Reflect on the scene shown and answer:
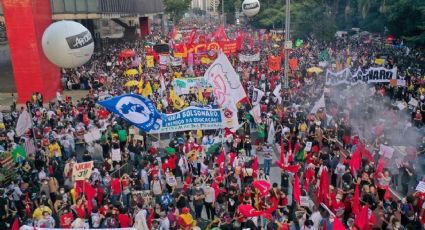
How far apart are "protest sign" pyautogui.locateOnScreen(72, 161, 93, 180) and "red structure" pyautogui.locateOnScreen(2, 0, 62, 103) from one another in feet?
48.9

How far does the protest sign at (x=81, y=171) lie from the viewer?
1115 centimetres

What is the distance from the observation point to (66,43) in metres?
14.4

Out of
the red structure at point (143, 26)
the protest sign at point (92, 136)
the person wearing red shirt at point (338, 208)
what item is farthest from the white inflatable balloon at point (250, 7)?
the person wearing red shirt at point (338, 208)

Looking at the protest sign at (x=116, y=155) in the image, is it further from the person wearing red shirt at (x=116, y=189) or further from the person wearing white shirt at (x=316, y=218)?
the person wearing white shirt at (x=316, y=218)

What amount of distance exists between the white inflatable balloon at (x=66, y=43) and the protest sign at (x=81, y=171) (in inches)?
185

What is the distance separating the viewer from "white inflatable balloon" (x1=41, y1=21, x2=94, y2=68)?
47.2ft

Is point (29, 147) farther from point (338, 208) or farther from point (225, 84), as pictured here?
point (338, 208)

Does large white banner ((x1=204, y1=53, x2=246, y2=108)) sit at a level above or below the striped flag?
above

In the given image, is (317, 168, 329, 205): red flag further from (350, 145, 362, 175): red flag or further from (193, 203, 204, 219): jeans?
(193, 203, 204, 219): jeans

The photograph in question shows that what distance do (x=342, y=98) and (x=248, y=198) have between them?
11.1 metres

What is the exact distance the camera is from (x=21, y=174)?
41.7 ft

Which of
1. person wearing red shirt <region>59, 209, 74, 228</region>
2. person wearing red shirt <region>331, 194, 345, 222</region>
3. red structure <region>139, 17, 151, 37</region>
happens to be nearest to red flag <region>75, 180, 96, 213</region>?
person wearing red shirt <region>59, 209, 74, 228</region>

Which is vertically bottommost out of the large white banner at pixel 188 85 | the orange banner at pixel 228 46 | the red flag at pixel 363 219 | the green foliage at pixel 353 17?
the red flag at pixel 363 219

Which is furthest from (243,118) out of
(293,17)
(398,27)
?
(293,17)
